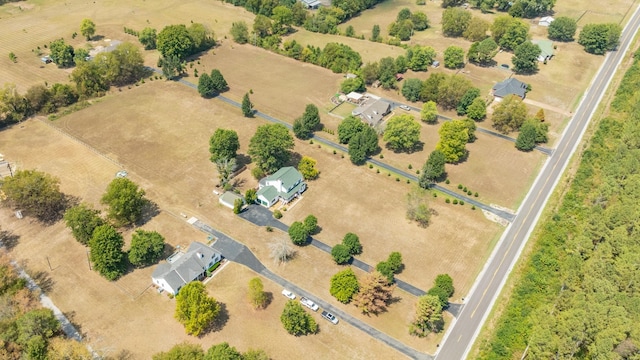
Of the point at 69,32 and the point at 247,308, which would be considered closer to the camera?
the point at 247,308

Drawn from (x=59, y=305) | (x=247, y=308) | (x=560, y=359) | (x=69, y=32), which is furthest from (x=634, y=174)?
(x=69, y=32)

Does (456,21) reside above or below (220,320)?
above

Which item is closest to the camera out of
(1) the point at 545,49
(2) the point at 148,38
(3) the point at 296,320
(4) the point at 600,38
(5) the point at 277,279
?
(3) the point at 296,320

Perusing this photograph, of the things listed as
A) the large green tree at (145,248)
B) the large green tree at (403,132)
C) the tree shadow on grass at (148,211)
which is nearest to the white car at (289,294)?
the large green tree at (145,248)

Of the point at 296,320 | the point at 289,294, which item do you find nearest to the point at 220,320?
the point at 289,294

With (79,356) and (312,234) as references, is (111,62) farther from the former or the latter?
(79,356)

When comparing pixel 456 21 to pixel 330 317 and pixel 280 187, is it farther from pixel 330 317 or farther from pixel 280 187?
pixel 330 317
